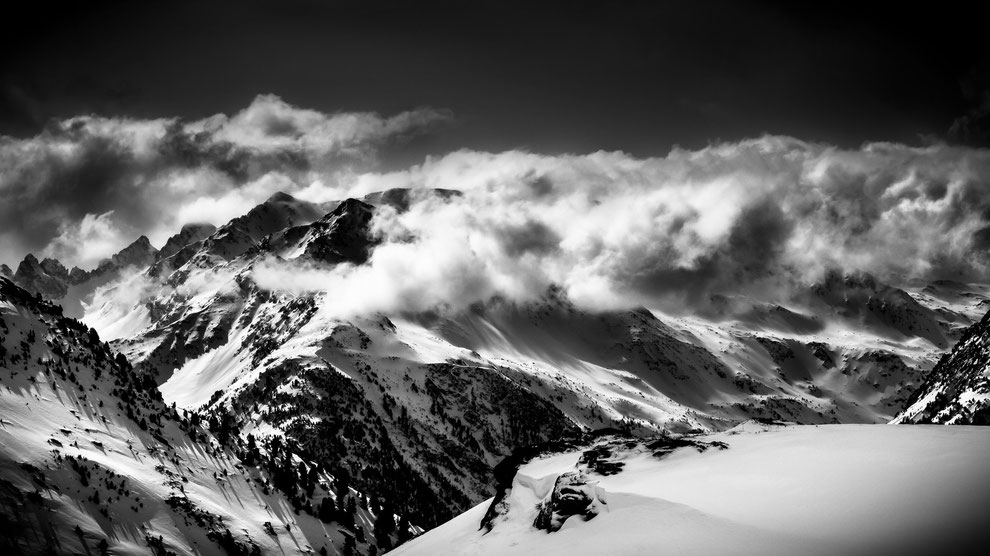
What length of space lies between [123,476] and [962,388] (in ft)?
657

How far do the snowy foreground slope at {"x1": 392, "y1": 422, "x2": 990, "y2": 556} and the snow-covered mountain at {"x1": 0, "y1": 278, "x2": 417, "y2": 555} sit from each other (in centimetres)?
8856

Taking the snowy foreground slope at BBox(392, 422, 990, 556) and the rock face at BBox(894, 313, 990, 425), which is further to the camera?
the rock face at BBox(894, 313, 990, 425)

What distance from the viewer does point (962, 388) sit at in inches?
5482

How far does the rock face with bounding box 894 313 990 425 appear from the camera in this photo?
116m

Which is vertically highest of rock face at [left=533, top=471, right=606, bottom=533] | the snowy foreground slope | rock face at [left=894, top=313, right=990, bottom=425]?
rock face at [left=533, top=471, right=606, bottom=533]

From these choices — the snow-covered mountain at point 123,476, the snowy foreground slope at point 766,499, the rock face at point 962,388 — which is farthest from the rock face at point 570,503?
the rock face at point 962,388

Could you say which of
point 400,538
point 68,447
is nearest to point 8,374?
point 68,447

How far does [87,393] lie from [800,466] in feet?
599

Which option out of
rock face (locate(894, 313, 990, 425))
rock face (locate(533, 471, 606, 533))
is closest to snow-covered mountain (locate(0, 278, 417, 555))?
rock face (locate(533, 471, 606, 533))

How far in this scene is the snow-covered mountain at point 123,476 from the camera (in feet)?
355

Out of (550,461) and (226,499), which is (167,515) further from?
(550,461)

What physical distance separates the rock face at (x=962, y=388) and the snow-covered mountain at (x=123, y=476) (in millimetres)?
147316

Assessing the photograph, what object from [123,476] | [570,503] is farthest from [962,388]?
[123,476]

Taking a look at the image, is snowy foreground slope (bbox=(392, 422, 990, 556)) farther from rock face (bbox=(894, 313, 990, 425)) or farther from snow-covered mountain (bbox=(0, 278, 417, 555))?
rock face (bbox=(894, 313, 990, 425))
